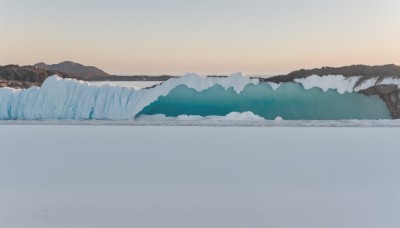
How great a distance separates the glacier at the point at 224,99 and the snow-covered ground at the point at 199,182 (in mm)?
3693

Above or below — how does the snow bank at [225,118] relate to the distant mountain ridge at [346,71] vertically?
below

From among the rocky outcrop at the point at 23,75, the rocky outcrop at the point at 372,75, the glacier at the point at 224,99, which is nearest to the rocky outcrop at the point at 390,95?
the rocky outcrop at the point at 372,75

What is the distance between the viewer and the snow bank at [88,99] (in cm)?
A: 1255

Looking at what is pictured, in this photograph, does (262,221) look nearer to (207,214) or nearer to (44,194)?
(207,214)

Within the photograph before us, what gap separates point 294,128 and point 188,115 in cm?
272

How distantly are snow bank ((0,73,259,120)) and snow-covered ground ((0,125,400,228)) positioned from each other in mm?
3756

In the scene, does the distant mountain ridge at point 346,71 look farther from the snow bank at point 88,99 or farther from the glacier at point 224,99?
the snow bank at point 88,99

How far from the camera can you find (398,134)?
9.52 meters

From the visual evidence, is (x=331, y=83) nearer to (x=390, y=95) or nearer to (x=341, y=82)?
(x=341, y=82)

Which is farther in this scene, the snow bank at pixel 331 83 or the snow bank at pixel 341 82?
the snow bank at pixel 331 83

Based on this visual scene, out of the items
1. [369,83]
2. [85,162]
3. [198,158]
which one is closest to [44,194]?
[85,162]

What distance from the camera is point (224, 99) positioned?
12.6 meters

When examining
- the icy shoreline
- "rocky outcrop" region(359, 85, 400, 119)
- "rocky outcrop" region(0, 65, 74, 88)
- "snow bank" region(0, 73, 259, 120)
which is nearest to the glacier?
"snow bank" region(0, 73, 259, 120)

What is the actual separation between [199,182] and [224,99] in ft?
25.7
